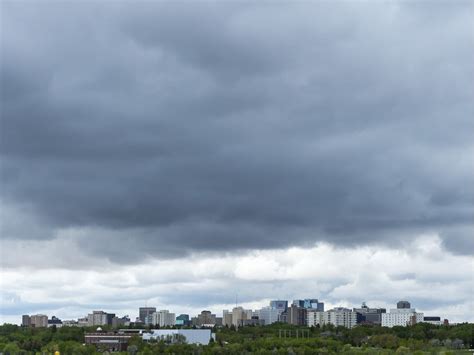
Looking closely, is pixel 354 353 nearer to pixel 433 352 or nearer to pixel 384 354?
pixel 384 354

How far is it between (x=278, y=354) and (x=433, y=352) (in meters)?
35.6

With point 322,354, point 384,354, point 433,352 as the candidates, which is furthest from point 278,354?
point 433,352

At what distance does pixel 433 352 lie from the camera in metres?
200

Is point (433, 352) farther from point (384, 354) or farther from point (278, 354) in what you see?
point (278, 354)

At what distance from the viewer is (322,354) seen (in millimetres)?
198750

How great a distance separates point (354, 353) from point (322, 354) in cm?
902

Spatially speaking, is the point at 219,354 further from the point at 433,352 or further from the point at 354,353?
the point at 433,352

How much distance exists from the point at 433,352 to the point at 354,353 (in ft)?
66.3

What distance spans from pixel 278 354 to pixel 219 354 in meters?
13.6

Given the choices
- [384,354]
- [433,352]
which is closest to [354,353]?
[384,354]

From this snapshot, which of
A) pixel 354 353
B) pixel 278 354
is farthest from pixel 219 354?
pixel 354 353

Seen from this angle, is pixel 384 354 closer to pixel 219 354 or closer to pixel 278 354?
pixel 278 354

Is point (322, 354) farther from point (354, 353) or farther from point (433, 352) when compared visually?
point (433, 352)

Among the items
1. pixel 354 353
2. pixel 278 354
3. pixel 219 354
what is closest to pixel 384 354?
pixel 354 353
